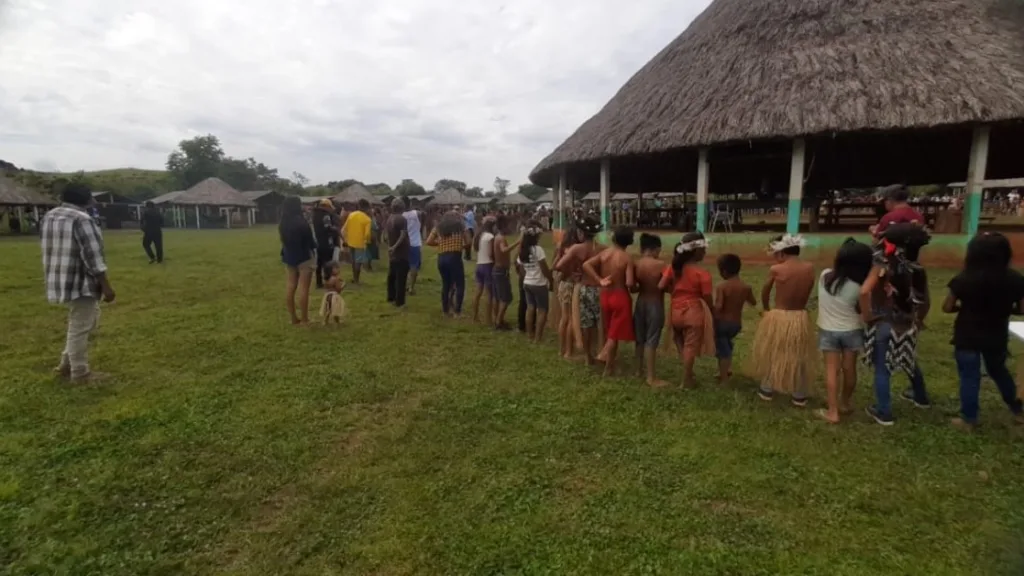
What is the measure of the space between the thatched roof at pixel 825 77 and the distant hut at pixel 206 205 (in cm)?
3613

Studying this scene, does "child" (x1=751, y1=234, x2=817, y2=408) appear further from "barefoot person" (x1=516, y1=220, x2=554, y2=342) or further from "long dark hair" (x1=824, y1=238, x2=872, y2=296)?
"barefoot person" (x1=516, y1=220, x2=554, y2=342)

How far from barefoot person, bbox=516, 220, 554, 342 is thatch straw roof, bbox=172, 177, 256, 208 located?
4200 centimetres

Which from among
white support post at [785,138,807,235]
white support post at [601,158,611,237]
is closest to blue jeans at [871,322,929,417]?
white support post at [785,138,807,235]

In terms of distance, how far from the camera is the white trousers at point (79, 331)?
14.9 feet

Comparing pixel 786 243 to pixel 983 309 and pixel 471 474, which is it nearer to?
pixel 983 309

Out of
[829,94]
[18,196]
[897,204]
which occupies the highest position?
[829,94]

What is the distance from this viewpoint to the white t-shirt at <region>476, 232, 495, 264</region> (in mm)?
6699

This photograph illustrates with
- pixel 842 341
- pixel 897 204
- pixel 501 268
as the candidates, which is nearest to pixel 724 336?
pixel 842 341

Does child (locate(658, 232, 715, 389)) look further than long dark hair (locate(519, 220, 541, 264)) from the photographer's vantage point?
No

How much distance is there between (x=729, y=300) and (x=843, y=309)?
2.85ft

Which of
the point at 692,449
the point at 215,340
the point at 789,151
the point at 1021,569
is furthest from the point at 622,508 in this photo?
the point at 789,151

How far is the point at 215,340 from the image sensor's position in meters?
6.29

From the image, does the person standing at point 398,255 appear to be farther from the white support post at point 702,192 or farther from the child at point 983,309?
the white support post at point 702,192

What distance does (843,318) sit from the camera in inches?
155
